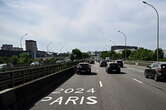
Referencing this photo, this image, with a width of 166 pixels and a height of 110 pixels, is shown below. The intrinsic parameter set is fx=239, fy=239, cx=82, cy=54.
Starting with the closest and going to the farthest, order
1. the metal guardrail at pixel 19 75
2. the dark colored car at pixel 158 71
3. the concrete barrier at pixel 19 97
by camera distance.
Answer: the concrete barrier at pixel 19 97 < the metal guardrail at pixel 19 75 < the dark colored car at pixel 158 71

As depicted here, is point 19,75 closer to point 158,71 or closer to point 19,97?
point 19,97

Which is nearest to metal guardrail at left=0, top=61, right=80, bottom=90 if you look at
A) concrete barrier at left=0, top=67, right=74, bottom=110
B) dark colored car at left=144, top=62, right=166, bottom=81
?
concrete barrier at left=0, top=67, right=74, bottom=110

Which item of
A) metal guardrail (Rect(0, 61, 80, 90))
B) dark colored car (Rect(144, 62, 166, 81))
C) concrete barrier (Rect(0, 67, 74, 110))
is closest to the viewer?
concrete barrier (Rect(0, 67, 74, 110))

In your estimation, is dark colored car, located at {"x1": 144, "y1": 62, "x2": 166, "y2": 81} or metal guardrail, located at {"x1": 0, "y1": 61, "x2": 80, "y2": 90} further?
dark colored car, located at {"x1": 144, "y1": 62, "x2": 166, "y2": 81}

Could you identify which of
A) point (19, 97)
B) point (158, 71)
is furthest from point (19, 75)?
point (158, 71)

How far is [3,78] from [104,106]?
25.6 feet

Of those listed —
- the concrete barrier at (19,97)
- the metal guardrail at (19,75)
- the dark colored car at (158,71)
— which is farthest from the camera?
the dark colored car at (158,71)

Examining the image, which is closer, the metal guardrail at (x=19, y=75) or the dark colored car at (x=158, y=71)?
the metal guardrail at (x=19, y=75)

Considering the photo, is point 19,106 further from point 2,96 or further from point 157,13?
point 157,13

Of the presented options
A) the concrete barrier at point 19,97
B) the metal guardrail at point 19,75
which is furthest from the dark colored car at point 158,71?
the concrete barrier at point 19,97

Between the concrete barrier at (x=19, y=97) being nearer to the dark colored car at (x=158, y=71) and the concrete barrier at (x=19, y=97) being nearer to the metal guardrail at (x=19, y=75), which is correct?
the metal guardrail at (x=19, y=75)

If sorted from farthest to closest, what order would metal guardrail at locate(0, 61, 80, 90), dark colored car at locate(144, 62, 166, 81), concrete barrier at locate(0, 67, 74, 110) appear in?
dark colored car at locate(144, 62, 166, 81) → metal guardrail at locate(0, 61, 80, 90) → concrete barrier at locate(0, 67, 74, 110)

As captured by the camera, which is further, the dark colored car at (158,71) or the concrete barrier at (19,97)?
the dark colored car at (158,71)

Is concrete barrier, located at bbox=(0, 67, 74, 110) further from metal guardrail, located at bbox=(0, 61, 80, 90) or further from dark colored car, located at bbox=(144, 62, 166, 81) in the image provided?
dark colored car, located at bbox=(144, 62, 166, 81)
